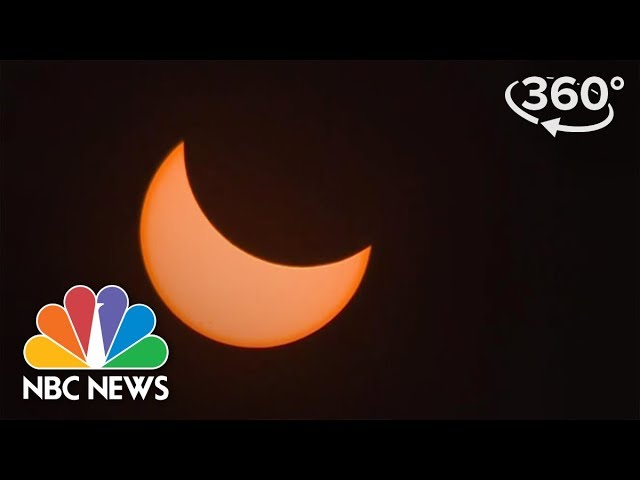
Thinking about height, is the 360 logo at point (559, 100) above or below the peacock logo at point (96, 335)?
above

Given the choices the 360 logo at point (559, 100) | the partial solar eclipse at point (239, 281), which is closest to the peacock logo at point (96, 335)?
the partial solar eclipse at point (239, 281)

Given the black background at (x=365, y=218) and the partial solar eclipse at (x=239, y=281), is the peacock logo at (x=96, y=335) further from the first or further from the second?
the partial solar eclipse at (x=239, y=281)

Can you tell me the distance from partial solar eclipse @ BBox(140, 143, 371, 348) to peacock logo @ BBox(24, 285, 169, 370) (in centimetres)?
26

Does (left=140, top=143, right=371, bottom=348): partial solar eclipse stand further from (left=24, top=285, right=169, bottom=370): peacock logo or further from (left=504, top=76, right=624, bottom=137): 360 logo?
(left=504, top=76, right=624, bottom=137): 360 logo

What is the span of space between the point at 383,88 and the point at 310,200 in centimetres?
68

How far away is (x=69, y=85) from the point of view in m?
5.32

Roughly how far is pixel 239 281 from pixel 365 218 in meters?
0.71

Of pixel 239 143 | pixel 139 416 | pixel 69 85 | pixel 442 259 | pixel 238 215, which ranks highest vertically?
pixel 69 85

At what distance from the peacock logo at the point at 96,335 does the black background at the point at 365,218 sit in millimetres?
59

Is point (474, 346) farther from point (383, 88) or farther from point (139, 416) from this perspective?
point (139, 416)

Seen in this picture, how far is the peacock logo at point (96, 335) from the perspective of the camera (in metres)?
5.26

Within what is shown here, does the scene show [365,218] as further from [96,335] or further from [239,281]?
[96,335]

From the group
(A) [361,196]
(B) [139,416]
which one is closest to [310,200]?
(A) [361,196]

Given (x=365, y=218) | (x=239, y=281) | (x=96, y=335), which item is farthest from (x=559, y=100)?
(x=96, y=335)
